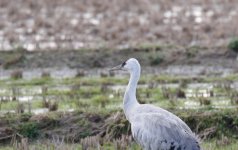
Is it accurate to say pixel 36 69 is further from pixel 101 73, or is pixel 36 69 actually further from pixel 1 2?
pixel 1 2

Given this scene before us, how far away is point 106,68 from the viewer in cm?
2372

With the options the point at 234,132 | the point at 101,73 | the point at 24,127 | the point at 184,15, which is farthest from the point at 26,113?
the point at 184,15

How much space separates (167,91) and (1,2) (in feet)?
75.5

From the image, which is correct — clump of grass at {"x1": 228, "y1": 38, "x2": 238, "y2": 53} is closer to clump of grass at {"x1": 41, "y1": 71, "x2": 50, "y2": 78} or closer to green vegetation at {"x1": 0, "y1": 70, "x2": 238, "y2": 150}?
green vegetation at {"x1": 0, "y1": 70, "x2": 238, "y2": 150}

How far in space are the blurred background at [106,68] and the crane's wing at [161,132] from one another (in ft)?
3.68

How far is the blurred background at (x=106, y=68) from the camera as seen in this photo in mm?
15422

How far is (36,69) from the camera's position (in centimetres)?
2391

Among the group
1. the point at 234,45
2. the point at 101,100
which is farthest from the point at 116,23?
the point at 101,100

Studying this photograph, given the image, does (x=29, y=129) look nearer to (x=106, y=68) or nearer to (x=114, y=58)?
(x=106, y=68)

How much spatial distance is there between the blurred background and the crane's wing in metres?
1.12

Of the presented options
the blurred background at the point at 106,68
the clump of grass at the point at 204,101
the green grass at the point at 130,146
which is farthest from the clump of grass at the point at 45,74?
the green grass at the point at 130,146

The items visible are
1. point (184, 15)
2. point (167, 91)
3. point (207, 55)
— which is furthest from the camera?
point (184, 15)

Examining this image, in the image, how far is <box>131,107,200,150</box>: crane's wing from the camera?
39.5 feet

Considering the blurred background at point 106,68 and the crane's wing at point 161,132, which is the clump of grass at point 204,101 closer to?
the blurred background at point 106,68
